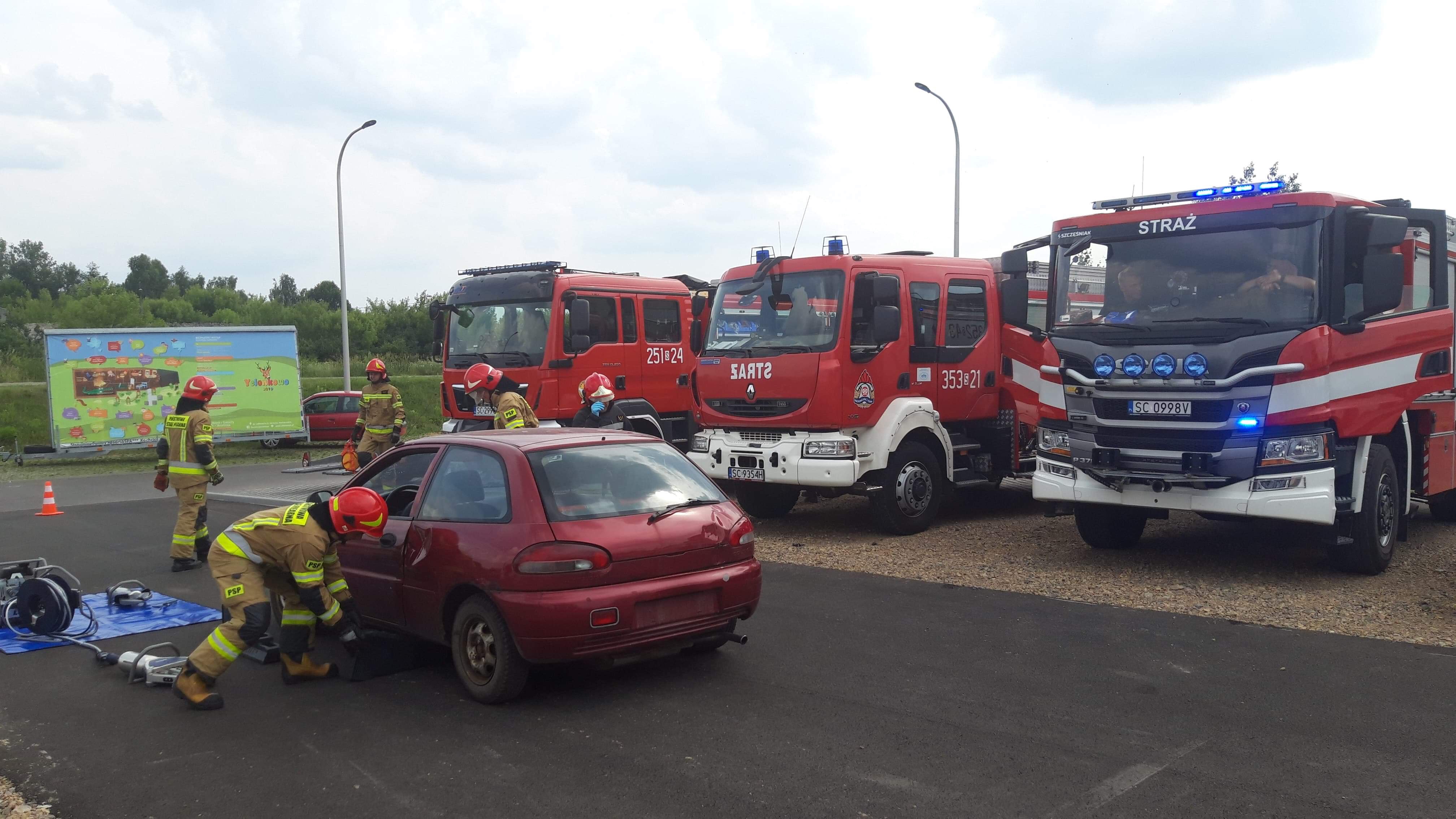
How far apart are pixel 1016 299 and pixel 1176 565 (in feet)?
Result: 9.62

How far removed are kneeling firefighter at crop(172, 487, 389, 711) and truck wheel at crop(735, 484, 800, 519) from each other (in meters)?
7.07

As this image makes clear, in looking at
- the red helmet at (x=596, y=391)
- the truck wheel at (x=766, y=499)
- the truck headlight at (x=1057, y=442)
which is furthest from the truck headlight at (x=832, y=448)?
the red helmet at (x=596, y=391)

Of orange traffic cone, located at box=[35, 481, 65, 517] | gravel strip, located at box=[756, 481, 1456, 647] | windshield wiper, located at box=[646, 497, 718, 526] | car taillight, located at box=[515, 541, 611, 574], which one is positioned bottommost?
orange traffic cone, located at box=[35, 481, 65, 517]

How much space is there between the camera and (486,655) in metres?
5.79

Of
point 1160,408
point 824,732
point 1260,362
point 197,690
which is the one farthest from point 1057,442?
point 197,690

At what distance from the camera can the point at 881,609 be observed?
311 inches

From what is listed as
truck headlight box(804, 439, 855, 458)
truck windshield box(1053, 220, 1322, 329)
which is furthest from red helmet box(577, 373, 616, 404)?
truck windshield box(1053, 220, 1322, 329)

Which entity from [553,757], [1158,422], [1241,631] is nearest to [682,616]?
[553,757]

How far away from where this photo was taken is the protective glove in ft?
20.0

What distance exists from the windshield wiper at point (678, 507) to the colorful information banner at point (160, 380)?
19411mm

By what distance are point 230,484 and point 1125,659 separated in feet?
55.0

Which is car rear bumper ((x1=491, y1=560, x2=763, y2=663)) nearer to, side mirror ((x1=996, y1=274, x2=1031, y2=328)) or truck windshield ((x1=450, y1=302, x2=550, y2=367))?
side mirror ((x1=996, y1=274, x2=1031, y2=328))

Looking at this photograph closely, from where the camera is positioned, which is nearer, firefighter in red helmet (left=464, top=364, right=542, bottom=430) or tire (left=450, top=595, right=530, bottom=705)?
tire (left=450, top=595, right=530, bottom=705)

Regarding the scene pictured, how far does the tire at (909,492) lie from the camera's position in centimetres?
1116
